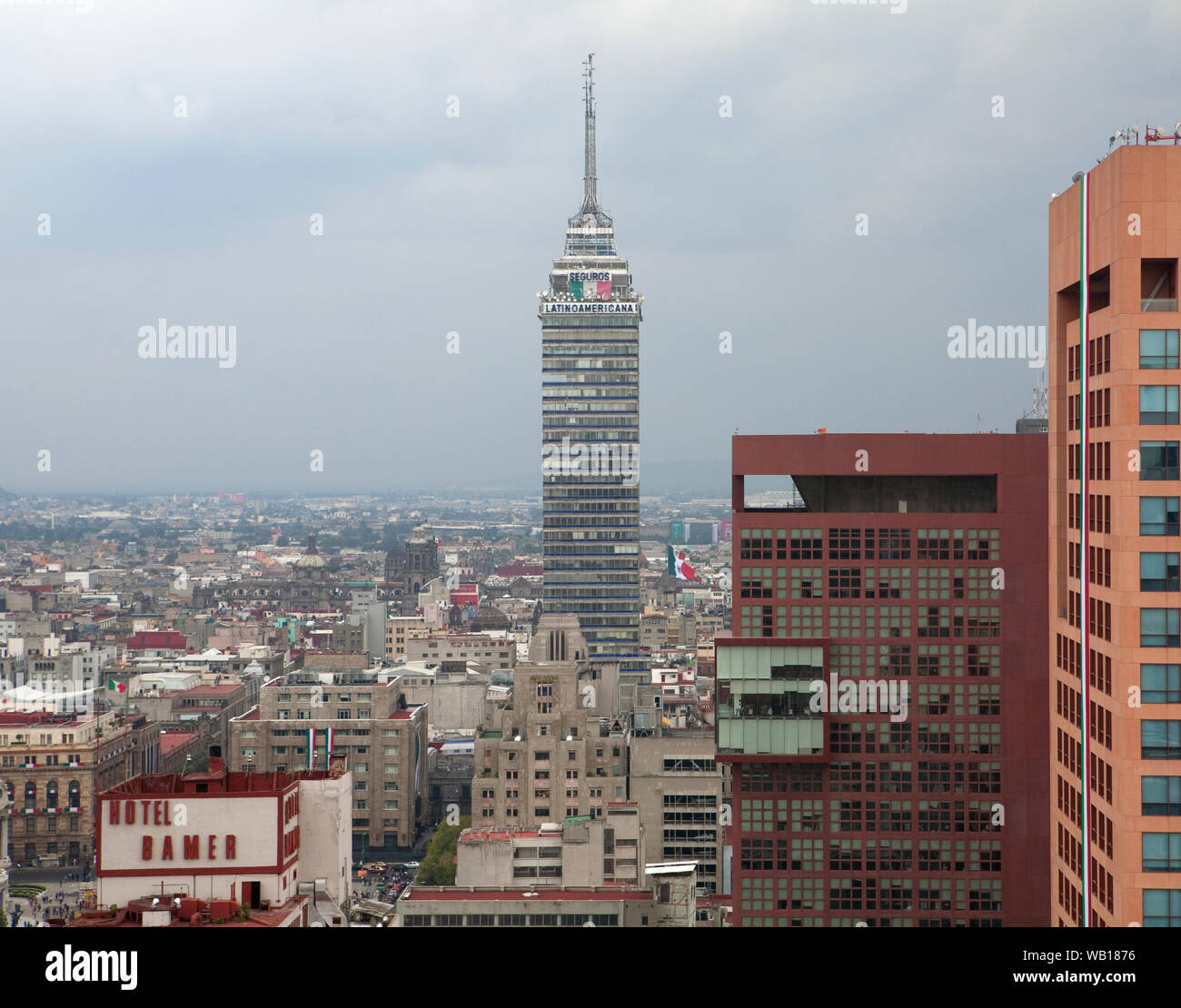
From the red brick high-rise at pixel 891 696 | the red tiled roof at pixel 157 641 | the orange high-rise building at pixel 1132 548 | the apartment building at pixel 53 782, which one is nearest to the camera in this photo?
the orange high-rise building at pixel 1132 548

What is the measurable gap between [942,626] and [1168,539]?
15031 mm

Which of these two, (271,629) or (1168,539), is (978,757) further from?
(271,629)

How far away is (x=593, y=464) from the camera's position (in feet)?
251

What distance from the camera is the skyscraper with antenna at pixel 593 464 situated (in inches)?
2987

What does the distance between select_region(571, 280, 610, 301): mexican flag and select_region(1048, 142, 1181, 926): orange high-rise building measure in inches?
2643

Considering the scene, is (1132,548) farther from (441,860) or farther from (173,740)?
(173,740)

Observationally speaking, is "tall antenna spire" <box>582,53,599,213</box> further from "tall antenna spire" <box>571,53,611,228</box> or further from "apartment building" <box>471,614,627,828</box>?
"apartment building" <box>471,614,627,828</box>

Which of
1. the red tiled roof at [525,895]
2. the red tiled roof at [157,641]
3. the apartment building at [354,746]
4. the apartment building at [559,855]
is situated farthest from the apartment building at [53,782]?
the red tiled roof at [157,641]

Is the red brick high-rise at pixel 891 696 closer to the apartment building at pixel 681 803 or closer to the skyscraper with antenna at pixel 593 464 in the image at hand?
the apartment building at pixel 681 803
